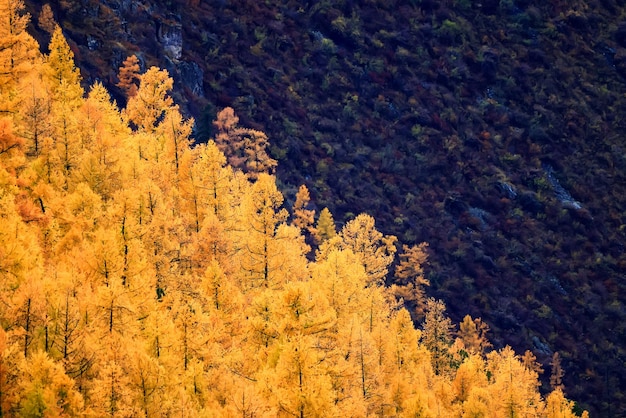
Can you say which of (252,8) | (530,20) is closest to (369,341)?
(252,8)

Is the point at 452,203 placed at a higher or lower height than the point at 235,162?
lower

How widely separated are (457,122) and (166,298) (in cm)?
7524

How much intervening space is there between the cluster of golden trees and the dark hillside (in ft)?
86.3

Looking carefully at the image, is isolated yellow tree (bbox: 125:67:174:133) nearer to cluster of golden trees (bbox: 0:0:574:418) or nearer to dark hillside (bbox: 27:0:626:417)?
cluster of golden trees (bbox: 0:0:574:418)

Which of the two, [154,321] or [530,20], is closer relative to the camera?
[154,321]

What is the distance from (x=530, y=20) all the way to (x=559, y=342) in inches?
2267

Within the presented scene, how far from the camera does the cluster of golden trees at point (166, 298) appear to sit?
1350 inches

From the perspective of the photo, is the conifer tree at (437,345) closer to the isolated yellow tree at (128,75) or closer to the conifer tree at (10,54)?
the conifer tree at (10,54)

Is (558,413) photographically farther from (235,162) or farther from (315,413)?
(235,162)

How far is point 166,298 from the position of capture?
43062 millimetres

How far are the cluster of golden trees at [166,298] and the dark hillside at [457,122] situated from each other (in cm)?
2632

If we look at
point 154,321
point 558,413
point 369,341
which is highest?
point 154,321

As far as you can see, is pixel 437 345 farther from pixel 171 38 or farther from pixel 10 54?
pixel 171 38

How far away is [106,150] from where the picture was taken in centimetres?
5047
